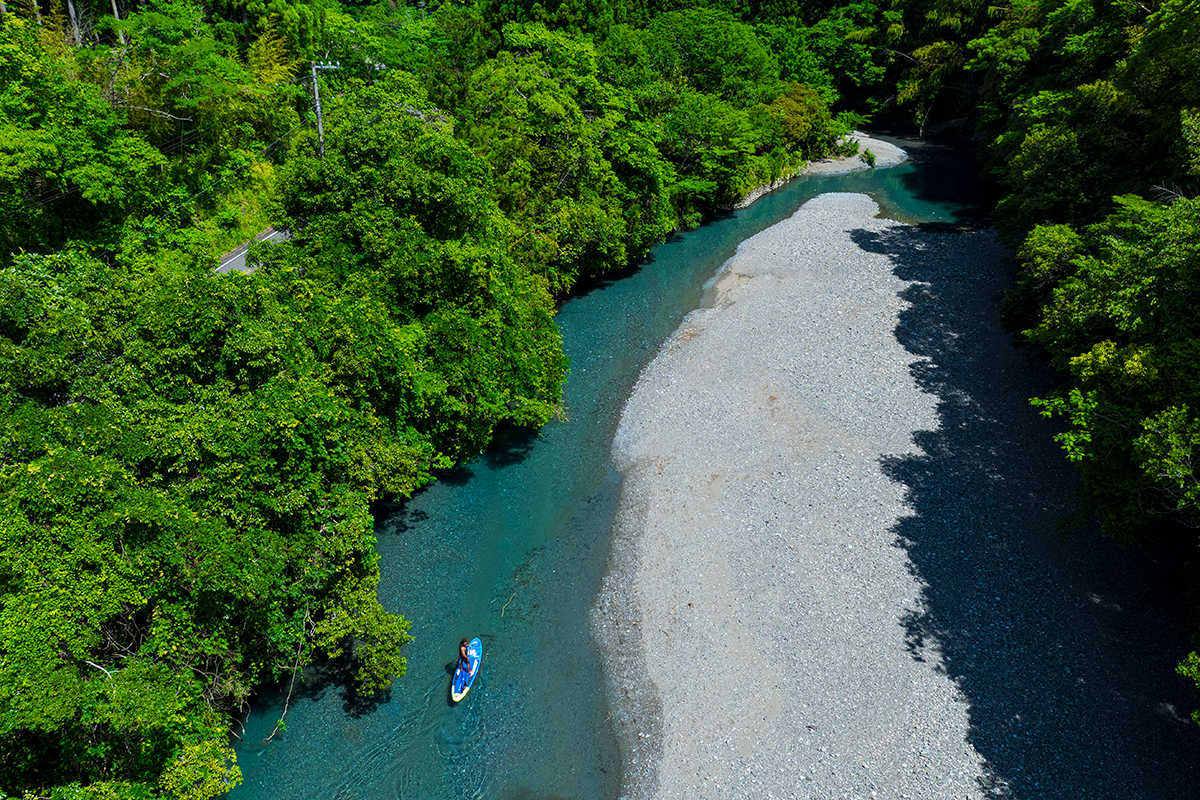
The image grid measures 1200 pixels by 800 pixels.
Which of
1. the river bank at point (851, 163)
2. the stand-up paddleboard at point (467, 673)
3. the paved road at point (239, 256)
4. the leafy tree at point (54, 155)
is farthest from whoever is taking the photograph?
the river bank at point (851, 163)

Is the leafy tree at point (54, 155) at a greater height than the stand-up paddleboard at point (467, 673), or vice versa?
the leafy tree at point (54, 155)

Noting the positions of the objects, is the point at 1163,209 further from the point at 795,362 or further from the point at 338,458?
the point at 338,458

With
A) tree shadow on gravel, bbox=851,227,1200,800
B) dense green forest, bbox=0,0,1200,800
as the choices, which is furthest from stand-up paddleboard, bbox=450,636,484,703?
tree shadow on gravel, bbox=851,227,1200,800

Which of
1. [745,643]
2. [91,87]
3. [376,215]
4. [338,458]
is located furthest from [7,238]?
[745,643]

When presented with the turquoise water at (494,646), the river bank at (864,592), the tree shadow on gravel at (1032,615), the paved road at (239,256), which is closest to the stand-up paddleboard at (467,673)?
the turquoise water at (494,646)

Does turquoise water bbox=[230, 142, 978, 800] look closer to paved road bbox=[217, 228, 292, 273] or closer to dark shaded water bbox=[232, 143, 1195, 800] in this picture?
dark shaded water bbox=[232, 143, 1195, 800]

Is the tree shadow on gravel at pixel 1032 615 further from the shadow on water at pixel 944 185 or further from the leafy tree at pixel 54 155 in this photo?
the leafy tree at pixel 54 155
